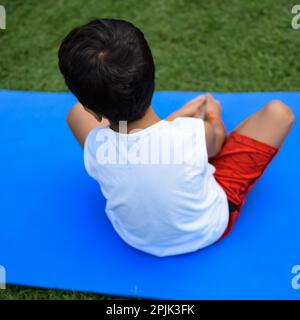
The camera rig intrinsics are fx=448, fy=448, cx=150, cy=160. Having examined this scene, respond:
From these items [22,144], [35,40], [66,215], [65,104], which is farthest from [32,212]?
[35,40]

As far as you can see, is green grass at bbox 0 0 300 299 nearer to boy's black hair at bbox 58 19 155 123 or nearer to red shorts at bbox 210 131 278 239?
red shorts at bbox 210 131 278 239

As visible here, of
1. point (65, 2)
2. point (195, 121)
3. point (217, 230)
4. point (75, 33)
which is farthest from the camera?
point (65, 2)

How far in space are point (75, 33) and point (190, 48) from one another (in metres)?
1.41

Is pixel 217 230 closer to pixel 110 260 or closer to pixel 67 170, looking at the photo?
pixel 110 260

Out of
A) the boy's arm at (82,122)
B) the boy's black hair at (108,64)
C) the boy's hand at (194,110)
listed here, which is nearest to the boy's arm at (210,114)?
the boy's hand at (194,110)

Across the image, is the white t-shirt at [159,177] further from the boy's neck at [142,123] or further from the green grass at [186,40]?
the green grass at [186,40]

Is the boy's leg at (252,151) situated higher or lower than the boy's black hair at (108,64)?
lower

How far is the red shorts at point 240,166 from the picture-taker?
1.47m

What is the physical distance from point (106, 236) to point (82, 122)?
1.39 feet

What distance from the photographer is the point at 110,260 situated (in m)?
1.58

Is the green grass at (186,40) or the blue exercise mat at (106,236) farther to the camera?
the green grass at (186,40)

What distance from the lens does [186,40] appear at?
2412 millimetres

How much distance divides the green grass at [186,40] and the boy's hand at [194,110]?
1.39ft

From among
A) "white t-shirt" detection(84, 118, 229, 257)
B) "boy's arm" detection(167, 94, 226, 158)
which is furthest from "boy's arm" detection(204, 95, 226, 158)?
"white t-shirt" detection(84, 118, 229, 257)
